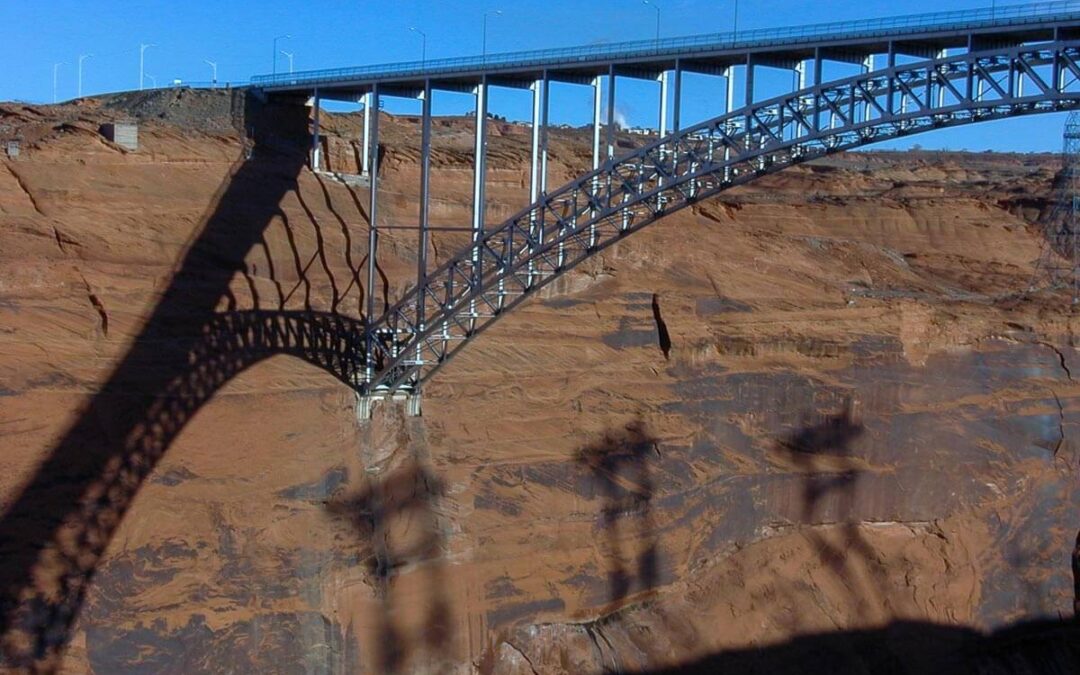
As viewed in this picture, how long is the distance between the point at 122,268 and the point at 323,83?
6.97 metres

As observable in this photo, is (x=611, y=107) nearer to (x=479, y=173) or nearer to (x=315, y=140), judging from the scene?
(x=479, y=173)

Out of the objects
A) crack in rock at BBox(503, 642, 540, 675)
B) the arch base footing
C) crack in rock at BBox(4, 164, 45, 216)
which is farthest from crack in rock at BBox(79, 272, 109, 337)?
crack in rock at BBox(503, 642, 540, 675)

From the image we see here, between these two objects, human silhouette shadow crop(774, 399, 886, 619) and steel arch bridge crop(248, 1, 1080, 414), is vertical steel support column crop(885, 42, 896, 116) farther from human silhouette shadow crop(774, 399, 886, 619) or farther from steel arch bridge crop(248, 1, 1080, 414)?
human silhouette shadow crop(774, 399, 886, 619)

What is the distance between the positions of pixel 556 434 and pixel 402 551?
4.40 m

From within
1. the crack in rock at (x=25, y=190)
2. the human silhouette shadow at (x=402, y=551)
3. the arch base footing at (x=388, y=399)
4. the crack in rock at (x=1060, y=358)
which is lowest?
the human silhouette shadow at (x=402, y=551)

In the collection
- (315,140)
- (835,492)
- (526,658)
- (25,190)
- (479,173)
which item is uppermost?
(315,140)

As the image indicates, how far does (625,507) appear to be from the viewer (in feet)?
85.1

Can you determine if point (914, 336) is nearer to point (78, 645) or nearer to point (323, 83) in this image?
point (323, 83)

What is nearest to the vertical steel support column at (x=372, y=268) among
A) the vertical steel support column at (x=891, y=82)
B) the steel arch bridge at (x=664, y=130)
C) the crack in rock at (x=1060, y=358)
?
the steel arch bridge at (x=664, y=130)

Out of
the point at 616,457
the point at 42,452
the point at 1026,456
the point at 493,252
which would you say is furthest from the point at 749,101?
the point at 1026,456

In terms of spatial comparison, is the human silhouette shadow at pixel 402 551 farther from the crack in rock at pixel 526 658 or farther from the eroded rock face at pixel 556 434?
the crack in rock at pixel 526 658

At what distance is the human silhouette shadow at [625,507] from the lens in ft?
83.9

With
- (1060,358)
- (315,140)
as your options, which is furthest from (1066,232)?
(315,140)

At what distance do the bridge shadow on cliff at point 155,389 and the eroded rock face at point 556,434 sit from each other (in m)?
0.10
